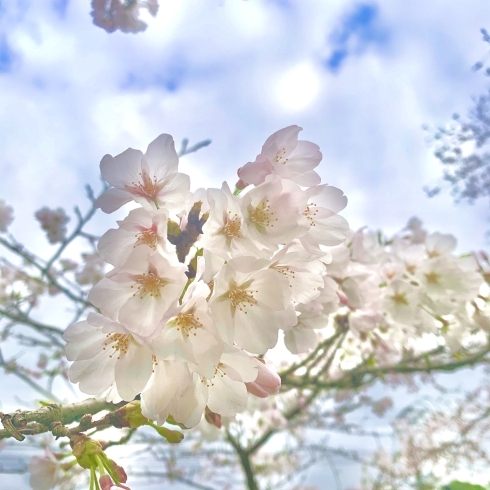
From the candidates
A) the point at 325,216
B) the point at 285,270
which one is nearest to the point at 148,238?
the point at 285,270

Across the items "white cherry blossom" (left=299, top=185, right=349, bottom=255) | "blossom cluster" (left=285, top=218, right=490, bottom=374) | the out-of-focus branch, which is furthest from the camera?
"blossom cluster" (left=285, top=218, right=490, bottom=374)

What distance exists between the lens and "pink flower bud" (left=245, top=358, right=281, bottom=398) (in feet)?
2.18

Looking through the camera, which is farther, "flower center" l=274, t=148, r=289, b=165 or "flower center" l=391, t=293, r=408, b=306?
"flower center" l=391, t=293, r=408, b=306

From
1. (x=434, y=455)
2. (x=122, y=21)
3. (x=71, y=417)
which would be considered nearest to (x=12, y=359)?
(x=122, y=21)

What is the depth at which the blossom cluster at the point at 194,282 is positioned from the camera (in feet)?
1.94

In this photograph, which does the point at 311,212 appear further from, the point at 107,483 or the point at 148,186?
the point at 107,483

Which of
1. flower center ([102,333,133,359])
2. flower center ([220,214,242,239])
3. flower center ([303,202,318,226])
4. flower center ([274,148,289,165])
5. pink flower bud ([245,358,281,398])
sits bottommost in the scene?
pink flower bud ([245,358,281,398])

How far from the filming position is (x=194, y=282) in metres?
0.60

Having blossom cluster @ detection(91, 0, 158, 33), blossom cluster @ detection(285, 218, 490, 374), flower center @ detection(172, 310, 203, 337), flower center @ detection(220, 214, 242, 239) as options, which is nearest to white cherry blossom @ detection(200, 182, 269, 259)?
flower center @ detection(220, 214, 242, 239)

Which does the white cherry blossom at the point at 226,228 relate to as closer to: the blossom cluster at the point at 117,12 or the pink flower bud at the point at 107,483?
the pink flower bud at the point at 107,483

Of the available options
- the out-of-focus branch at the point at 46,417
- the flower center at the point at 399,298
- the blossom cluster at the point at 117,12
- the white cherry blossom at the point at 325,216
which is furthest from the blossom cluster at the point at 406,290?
the blossom cluster at the point at 117,12

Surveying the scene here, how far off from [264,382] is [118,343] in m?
0.24

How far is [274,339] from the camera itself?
65 centimetres

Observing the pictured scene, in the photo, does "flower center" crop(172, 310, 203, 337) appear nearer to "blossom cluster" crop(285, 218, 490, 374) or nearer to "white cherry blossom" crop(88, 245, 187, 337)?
"white cherry blossom" crop(88, 245, 187, 337)
